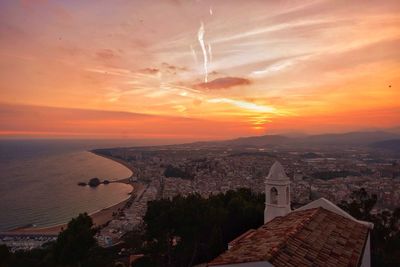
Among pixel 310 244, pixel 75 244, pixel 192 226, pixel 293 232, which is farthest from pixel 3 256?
pixel 310 244

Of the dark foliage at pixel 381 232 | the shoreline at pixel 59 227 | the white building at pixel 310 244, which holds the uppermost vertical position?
the white building at pixel 310 244

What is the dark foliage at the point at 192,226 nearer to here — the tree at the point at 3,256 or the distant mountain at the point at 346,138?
the tree at the point at 3,256

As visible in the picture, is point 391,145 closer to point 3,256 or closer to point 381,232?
point 381,232

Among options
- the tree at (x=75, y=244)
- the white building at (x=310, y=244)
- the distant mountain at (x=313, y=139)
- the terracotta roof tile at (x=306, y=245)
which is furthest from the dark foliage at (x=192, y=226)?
the distant mountain at (x=313, y=139)

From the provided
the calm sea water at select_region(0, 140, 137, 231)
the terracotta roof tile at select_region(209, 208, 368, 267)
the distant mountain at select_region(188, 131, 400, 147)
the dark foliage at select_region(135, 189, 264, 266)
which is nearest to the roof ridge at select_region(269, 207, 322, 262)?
the terracotta roof tile at select_region(209, 208, 368, 267)

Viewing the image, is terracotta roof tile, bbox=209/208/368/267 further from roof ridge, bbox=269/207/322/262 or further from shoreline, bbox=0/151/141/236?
shoreline, bbox=0/151/141/236

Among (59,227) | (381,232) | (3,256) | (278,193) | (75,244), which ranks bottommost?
(59,227)
